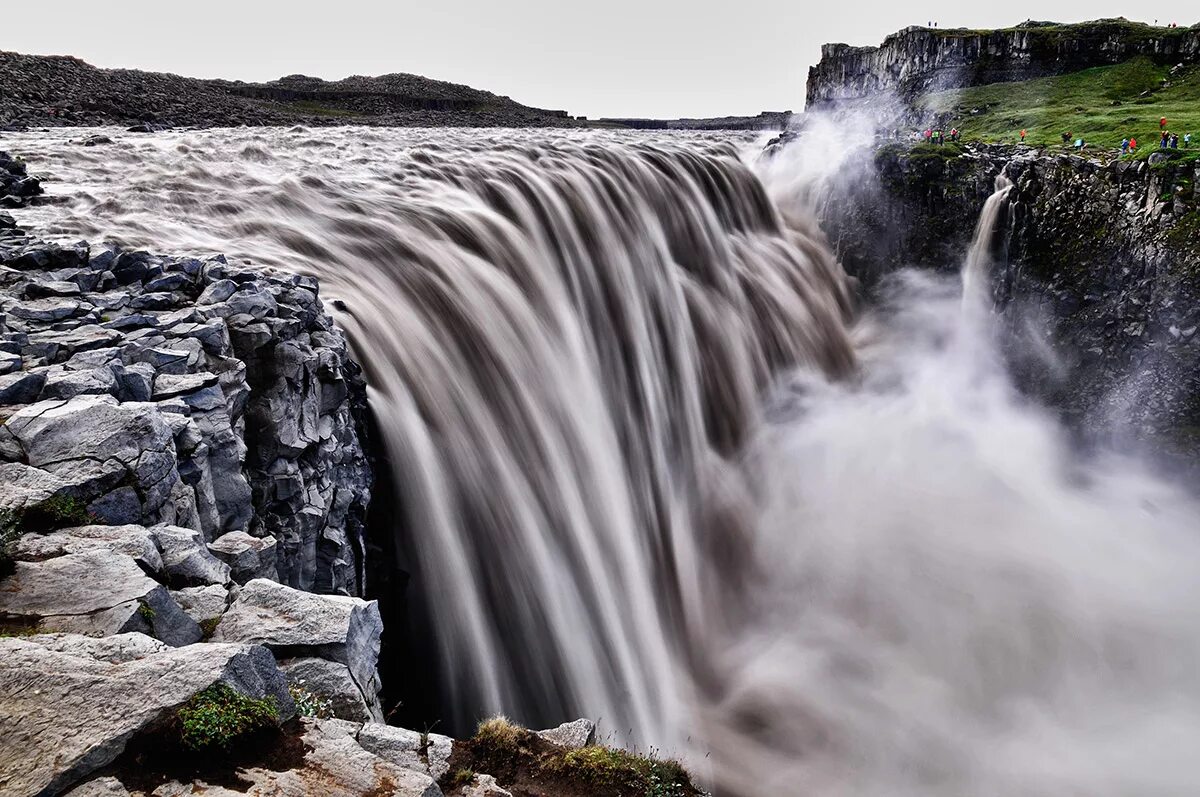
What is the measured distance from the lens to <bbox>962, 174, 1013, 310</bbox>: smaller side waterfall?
23688 millimetres

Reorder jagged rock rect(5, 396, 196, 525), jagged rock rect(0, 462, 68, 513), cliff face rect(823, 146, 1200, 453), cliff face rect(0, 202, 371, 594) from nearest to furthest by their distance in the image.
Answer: jagged rock rect(0, 462, 68, 513) < jagged rock rect(5, 396, 196, 525) < cliff face rect(0, 202, 371, 594) < cliff face rect(823, 146, 1200, 453)

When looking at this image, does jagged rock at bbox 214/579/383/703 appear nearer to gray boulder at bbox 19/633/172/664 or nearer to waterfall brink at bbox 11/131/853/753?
gray boulder at bbox 19/633/172/664

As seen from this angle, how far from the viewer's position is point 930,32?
171 ft

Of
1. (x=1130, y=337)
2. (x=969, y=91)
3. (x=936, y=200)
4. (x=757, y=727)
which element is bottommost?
(x=757, y=727)

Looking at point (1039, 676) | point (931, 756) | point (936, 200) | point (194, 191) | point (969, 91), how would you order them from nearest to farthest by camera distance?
1. point (931, 756)
2. point (1039, 676)
3. point (194, 191)
4. point (936, 200)
5. point (969, 91)

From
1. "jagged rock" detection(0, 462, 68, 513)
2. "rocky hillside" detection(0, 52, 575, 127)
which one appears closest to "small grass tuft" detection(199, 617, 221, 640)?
"jagged rock" detection(0, 462, 68, 513)

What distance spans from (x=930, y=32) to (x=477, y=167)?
47.6 meters

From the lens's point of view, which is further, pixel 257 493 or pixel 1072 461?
pixel 1072 461

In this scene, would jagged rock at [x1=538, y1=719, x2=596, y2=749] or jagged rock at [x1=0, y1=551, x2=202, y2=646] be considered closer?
jagged rock at [x1=0, y1=551, x2=202, y2=646]

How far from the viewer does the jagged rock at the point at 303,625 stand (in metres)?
4.95

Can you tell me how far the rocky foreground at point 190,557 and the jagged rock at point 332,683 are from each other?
2 centimetres

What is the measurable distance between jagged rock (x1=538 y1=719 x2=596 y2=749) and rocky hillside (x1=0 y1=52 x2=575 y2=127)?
32077 millimetres

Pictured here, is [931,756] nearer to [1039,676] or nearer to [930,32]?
[1039,676]

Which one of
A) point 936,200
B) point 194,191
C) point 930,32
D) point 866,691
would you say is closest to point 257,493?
point 866,691
